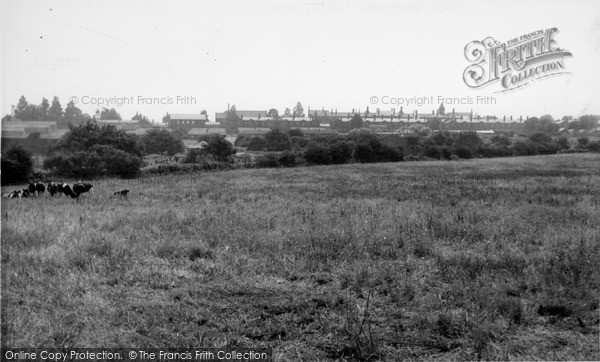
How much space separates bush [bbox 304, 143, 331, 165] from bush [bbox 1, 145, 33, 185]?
77.2 feet

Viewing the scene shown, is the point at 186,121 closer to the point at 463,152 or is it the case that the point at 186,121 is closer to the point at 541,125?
the point at 463,152

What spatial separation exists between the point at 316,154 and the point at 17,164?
25330 millimetres

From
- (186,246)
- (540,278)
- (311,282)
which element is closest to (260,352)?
(311,282)

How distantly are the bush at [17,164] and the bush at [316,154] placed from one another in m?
23.5

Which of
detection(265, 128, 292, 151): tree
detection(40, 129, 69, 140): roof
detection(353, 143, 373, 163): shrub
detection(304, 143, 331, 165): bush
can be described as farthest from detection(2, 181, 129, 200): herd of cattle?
detection(353, 143, 373, 163): shrub

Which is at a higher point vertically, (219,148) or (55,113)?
(55,113)

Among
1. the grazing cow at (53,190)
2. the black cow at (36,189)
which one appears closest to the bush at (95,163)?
the black cow at (36,189)

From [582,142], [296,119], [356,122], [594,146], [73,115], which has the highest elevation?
[296,119]

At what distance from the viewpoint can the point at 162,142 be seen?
126ft

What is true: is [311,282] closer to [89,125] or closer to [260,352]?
[260,352]

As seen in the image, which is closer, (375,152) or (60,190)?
(60,190)

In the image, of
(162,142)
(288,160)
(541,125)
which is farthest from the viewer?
(541,125)

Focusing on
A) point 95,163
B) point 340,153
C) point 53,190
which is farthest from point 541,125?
point 53,190

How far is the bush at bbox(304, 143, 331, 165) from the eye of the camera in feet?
134
